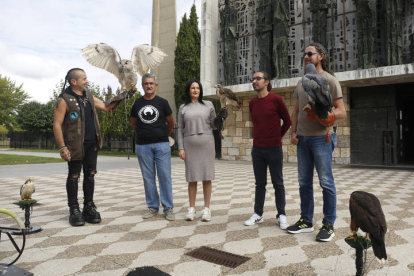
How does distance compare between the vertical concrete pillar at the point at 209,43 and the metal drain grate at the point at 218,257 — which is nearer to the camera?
the metal drain grate at the point at 218,257

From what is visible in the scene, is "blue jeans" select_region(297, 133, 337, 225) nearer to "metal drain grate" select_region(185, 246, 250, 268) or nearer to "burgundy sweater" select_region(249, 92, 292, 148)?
"burgundy sweater" select_region(249, 92, 292, 148)

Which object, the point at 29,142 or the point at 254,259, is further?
the point at 29,142

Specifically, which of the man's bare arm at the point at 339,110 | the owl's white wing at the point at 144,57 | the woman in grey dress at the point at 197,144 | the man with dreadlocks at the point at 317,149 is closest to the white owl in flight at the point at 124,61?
the owl's white wing at the point at 144,57

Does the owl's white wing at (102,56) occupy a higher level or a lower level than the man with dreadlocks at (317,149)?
higher

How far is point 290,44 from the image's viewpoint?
12492mm

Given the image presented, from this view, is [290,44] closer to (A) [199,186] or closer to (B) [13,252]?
(A) [199,186]

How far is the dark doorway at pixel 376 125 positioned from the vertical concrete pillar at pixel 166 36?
14.8 metres

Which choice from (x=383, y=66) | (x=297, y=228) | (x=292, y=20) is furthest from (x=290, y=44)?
(x=297, y=228)

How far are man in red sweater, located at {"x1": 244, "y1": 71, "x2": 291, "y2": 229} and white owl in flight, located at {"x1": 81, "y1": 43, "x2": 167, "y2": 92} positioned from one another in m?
1.39

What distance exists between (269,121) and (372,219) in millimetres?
1768

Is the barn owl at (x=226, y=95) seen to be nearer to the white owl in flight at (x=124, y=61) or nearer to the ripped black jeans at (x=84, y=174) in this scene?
the white owl in flight at (x=124, y=61)

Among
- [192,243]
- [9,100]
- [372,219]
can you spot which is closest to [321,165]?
[372,219]

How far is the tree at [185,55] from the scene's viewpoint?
21984 mm

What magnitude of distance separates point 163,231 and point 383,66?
34.1 feet
